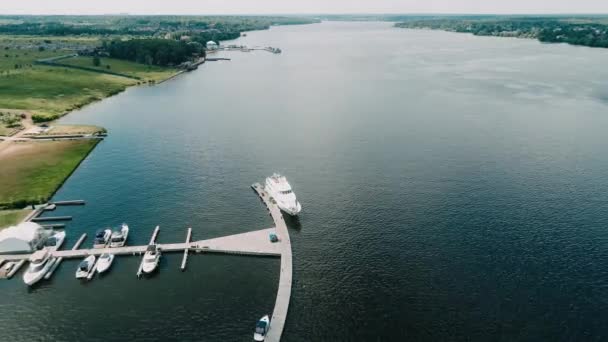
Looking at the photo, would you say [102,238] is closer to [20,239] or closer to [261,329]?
[20,239]

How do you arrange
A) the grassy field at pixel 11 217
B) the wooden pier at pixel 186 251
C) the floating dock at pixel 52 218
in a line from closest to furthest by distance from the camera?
the wooden pier at pixel 186 251, the grassy field at pixel 11 217, the floating dock at pixel 52 218

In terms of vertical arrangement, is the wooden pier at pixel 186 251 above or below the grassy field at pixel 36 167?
below

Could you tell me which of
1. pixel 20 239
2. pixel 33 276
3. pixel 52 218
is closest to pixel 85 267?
pixel 33 276

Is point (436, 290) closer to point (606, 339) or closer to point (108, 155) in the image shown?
point (606, 339)

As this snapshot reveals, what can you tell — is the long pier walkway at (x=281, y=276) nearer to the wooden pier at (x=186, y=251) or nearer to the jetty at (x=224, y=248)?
the jetty at (x=224, y=248)

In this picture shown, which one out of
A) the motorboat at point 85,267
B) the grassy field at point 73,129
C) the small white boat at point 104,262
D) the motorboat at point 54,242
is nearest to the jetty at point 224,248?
the motorboat at point 54,242

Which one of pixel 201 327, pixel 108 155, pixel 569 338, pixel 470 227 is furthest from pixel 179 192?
pixel 569 338
